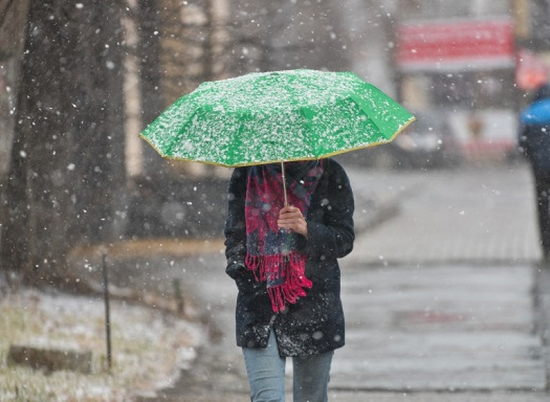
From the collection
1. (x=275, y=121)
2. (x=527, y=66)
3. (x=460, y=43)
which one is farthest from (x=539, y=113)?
(x=527, y=66)

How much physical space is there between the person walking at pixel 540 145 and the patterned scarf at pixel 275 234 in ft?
28.9

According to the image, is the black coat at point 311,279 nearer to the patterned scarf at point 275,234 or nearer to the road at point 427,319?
the patterned scarf at point 275,234

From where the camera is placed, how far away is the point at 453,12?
4212 cm

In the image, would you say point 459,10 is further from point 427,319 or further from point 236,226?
point 236,226

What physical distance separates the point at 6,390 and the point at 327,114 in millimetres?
3366

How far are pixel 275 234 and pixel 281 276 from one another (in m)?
0.16

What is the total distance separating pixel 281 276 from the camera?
4.80 meters

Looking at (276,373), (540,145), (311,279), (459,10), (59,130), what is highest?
(459,10)

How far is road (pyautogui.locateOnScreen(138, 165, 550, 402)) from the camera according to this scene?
769 centimetres

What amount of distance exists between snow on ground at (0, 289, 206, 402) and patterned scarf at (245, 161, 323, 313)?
273cm

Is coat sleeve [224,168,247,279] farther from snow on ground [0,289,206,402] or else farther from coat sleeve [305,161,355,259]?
snow on ground [0,289,206,402]

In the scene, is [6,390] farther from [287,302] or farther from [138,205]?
[138,205]

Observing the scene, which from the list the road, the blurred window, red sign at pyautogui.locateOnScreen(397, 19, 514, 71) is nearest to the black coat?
the road

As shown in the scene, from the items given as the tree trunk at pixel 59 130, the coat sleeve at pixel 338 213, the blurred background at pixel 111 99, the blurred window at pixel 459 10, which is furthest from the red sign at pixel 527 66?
the coat sleeve at pixel 338 213
